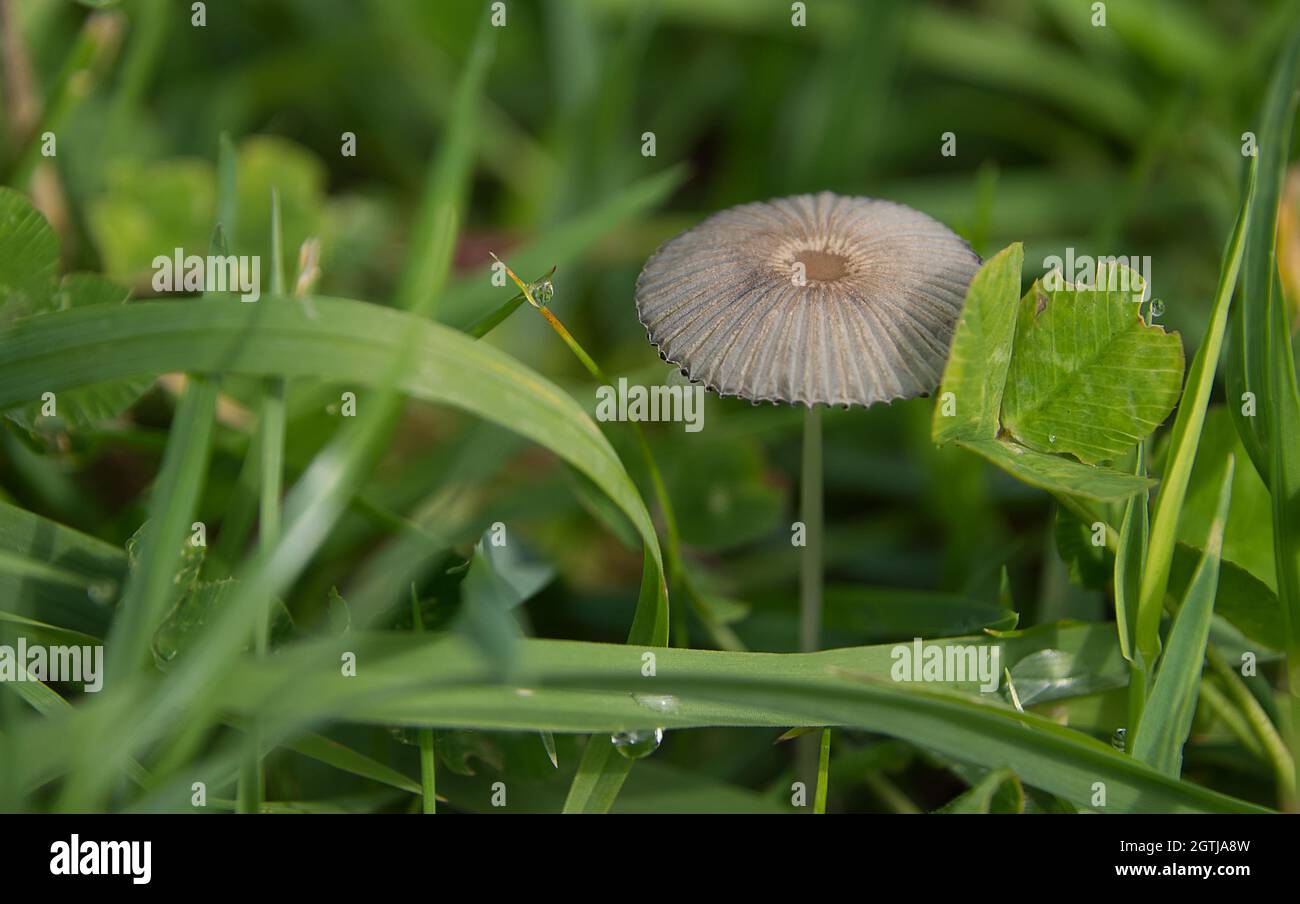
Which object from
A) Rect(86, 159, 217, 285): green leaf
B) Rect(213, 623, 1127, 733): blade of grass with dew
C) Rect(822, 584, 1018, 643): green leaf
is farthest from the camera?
Rect(86, 159, 217, 285): green leaf

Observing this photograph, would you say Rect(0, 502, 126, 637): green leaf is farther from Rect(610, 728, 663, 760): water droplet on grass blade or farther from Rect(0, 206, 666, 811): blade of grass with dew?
Rect(610, 728, 663, 760): water droplet on grass blade

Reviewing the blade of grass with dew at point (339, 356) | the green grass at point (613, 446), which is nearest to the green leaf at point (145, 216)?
the green grass at point (613, 446)

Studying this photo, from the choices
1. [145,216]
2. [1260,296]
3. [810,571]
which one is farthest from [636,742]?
[145,216]

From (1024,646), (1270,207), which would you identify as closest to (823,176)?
(1270,207)

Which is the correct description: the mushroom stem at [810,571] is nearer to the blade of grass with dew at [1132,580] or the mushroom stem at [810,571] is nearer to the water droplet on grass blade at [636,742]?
the water droplet on grass blade at [636,742]

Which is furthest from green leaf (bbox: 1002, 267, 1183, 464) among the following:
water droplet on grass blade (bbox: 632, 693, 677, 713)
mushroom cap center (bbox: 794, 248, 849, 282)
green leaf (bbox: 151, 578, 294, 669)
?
green leaf (bbox: 151, 578, 294, 669)

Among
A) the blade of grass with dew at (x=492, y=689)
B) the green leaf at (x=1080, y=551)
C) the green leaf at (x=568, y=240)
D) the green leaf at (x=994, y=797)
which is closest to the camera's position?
the blade of grass with dew at (x=492, y=689)

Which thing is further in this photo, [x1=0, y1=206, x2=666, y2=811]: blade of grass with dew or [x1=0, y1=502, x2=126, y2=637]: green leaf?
[x1=0, y1=502, x2=126, y2=637]: green leaf
